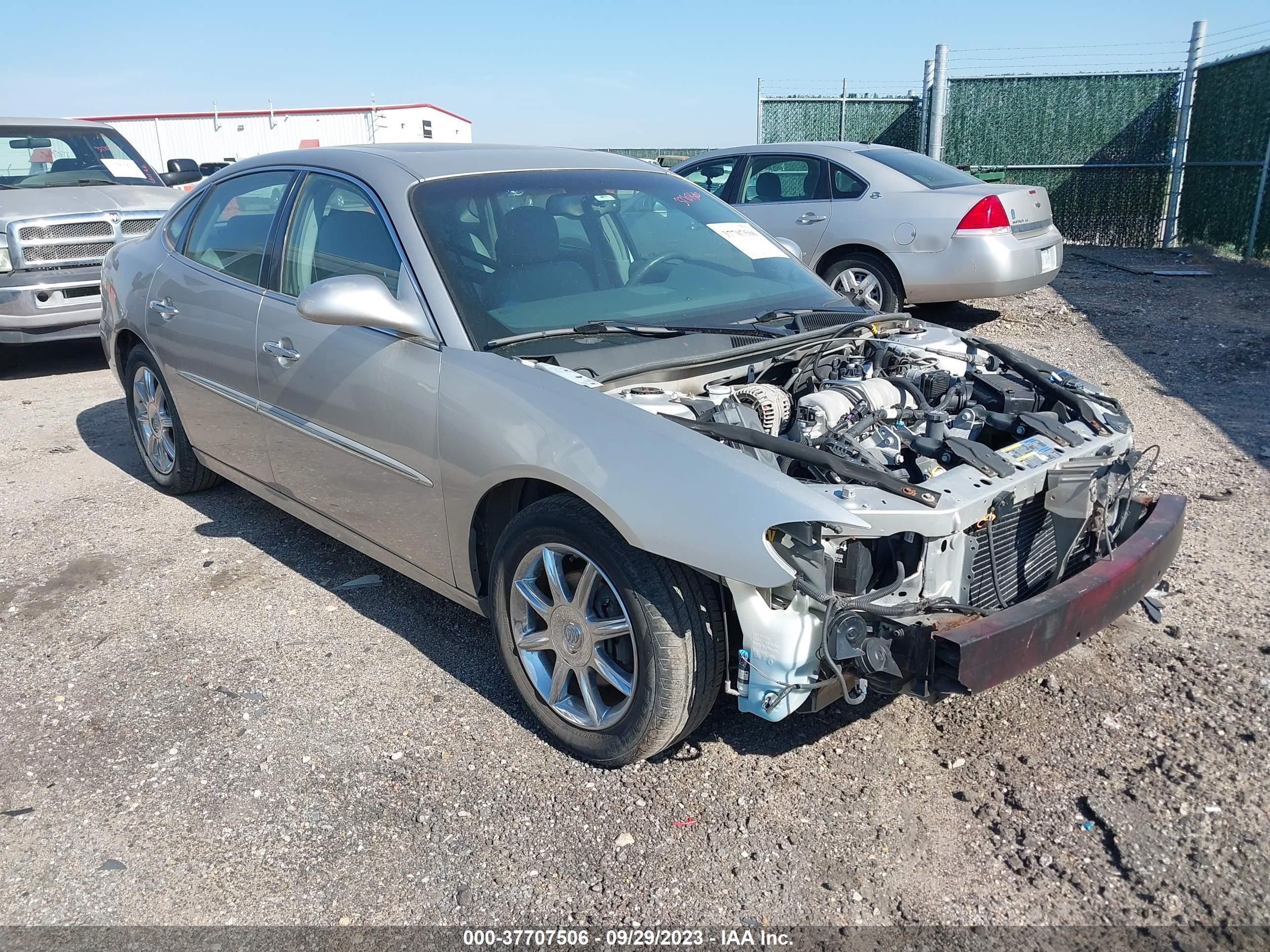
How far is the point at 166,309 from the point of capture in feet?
15.7

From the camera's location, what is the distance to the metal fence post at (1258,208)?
40.1 ft

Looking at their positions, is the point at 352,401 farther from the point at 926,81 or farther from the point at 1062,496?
the point at 926,81

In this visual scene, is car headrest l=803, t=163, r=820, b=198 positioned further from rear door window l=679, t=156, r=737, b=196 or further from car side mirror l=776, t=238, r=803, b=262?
car side mirror l=776, t=238, r=803, b=262

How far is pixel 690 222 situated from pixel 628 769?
7.54 ft

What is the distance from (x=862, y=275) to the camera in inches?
348

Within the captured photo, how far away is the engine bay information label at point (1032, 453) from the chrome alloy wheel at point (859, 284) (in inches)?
227

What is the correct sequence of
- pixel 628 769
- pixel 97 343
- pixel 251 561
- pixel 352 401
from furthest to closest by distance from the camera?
pixel 97 343 < pixel 251 561 < pixel 352 401 < pixel 628 769

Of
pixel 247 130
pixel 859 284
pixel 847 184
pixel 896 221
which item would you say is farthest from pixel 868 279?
pixel 247 130

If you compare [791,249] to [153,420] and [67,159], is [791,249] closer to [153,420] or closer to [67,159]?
[153,420]

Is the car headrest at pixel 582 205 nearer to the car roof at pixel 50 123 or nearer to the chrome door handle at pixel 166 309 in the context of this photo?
Result: the chrome door handle at pixel 166 309

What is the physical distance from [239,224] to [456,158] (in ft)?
3.95

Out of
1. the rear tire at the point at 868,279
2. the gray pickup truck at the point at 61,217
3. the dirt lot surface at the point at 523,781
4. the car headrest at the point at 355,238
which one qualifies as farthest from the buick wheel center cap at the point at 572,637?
the rear tire at the point at 868,279

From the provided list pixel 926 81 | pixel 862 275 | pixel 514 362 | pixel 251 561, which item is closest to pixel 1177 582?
pixel 514 362

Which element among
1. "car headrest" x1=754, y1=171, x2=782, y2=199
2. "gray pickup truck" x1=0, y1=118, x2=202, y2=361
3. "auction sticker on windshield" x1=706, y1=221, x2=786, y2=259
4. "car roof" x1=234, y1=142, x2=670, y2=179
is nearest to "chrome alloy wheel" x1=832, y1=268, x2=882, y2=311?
"car headrest" x1=754, y1=171, x2=782, y2=199
